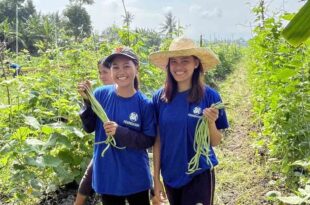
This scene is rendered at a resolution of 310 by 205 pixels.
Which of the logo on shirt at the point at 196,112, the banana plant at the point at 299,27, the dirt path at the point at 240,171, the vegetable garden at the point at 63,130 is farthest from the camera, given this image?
the dirt path at the point at 240,171

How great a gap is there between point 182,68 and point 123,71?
0.36m

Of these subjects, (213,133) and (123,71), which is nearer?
(213,133)

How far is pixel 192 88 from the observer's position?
7.17 ft

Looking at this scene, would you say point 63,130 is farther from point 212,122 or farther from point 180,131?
point 212,122

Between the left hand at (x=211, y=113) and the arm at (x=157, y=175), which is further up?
the left hand at (x=211, y=113)

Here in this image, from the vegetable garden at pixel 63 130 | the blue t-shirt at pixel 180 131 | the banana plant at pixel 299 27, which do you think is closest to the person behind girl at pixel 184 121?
the blue t-shirt at pixel 180 131

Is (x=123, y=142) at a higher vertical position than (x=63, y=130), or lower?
higher

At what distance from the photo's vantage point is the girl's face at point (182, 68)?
7.11 ft

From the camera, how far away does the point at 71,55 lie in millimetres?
4484

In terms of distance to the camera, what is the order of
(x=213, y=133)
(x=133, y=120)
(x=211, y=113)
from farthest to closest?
(x=133, y=120), (x=213, y=133), (x=211, y=113)

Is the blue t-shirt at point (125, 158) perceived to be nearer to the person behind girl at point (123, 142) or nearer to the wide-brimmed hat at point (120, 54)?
the person behind girl at point (123, 142)

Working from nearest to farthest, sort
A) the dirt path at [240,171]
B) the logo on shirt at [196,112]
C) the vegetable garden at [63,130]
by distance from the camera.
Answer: the logo on shirt at [196,112] → the vegetable garden at [63,130] → the dirt path at [240,171]

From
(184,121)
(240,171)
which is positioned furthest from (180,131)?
(240,171)

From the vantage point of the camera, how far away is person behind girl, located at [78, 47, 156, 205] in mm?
2270
